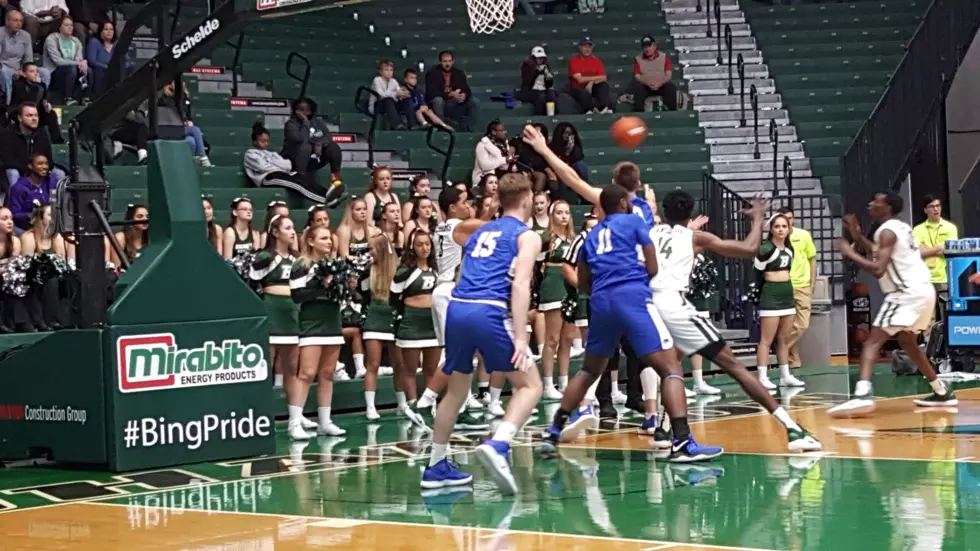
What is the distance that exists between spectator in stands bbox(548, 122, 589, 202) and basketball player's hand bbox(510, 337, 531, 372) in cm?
1165

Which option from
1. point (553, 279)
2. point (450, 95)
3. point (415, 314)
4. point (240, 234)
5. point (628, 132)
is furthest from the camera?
point (450, 95)

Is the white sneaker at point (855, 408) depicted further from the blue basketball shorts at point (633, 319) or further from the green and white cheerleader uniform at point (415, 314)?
the green and white cheerleader uniform at point (415, 314)

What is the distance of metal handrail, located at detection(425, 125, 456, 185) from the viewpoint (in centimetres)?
2302

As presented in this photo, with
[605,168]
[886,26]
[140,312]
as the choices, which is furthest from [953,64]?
[140,312]

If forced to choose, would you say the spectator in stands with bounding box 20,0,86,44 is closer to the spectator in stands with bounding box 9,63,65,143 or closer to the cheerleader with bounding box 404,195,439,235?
the spectator in stands with bounding box 9,63,65,143

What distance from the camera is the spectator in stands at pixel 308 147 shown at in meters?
20.6

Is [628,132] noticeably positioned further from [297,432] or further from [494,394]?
[297,432]

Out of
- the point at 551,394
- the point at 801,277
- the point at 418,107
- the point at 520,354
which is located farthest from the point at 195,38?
the point at 418,107

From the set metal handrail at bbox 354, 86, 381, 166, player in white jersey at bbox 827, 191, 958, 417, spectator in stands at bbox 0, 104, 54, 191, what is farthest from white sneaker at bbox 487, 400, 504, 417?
metal handrail at bbox 354, 86, 381, 166

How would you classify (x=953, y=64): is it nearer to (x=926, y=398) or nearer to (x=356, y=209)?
(x=926, y=398)

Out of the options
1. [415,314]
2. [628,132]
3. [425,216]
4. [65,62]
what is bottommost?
[415,314]

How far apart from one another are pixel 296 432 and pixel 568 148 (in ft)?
29.9

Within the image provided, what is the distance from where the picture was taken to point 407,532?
337 inches

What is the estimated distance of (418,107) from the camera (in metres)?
24.5
